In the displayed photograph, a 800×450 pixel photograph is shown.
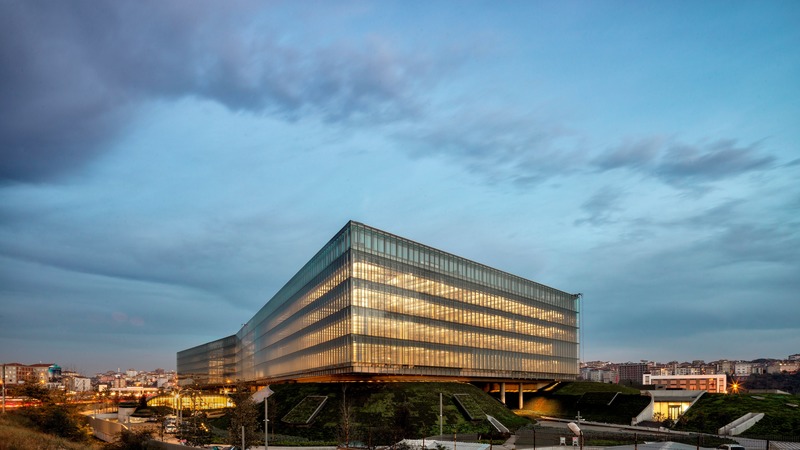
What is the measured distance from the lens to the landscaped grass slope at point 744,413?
222ft

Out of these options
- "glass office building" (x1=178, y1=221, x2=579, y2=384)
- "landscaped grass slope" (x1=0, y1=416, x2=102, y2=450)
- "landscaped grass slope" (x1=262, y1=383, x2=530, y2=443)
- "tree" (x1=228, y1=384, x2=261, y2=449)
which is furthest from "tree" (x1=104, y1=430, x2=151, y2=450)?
"glass office building" (x1=178, y1=221, x2=579, y2=384)

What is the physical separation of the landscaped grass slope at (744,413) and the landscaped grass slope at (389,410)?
71.3 ft

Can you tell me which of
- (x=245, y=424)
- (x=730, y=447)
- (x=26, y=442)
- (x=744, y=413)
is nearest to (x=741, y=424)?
(x=744, y=413)

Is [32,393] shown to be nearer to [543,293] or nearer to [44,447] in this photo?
[44,447]

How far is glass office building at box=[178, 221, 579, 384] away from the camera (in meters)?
73.8

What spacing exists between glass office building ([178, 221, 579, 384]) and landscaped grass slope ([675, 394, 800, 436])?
3134cm

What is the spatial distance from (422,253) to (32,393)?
58478 millimetres

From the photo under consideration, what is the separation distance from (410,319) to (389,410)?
15.2 metres

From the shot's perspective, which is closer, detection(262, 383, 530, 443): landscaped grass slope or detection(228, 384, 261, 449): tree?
detection(228, 384, 261, 449): tree

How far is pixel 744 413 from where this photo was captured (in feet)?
240

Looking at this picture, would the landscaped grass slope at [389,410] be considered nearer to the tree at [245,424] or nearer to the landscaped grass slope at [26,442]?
the tree at [245,424]

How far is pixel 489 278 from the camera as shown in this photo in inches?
4011

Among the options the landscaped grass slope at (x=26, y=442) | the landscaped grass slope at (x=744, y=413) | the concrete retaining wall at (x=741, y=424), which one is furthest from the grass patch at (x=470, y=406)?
the landscaped grass slope at (x=26, y=442)

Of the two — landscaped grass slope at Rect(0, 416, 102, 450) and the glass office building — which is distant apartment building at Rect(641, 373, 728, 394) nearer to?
the glass office building
